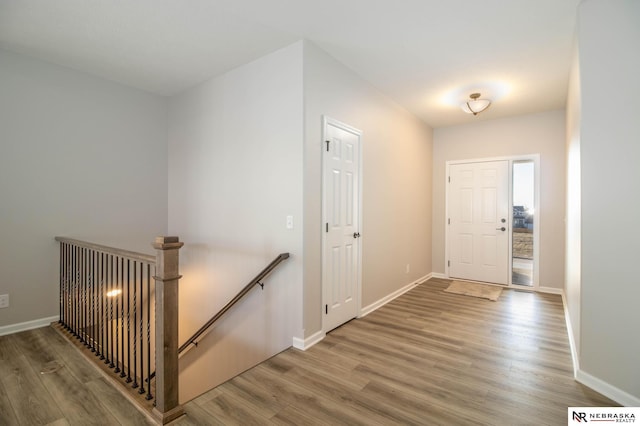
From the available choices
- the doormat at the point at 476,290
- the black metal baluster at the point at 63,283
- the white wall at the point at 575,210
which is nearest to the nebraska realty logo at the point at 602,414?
the white wall at the point at 575,210

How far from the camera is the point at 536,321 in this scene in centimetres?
375

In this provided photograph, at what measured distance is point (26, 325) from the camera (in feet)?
10.9

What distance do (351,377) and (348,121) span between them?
2.58 meters

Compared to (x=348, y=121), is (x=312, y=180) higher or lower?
lower

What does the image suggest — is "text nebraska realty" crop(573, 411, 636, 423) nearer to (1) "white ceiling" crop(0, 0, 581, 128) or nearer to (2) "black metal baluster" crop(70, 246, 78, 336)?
(1) "white ceiling" crop(0, 0, 581, 128)

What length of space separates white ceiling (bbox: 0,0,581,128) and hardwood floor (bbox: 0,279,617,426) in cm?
290

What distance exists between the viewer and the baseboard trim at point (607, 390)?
6.72 feet

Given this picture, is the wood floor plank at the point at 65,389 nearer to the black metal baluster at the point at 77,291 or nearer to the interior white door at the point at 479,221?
the black metal baluster at the point at 77,291

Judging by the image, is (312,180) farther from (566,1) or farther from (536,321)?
(536,321)

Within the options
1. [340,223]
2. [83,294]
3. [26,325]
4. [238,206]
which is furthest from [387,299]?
[26,325]

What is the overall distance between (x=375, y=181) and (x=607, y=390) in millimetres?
2853

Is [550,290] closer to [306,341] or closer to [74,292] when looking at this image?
[306,341]

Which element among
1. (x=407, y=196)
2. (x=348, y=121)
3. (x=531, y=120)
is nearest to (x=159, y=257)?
(x=348, y=121)

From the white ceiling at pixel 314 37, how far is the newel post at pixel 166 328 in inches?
77.1
